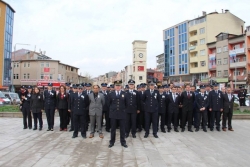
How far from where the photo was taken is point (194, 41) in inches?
2180

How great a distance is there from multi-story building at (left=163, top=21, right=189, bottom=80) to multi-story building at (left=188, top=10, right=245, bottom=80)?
213cm

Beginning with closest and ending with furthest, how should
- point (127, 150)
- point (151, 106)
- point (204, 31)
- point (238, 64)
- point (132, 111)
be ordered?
point (127, 150) < point (151, 106) < point (132, 111) < point (238, 64) < point (204, 31)

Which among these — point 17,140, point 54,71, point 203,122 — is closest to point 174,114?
point 203,122

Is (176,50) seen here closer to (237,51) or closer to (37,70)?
(237,51)

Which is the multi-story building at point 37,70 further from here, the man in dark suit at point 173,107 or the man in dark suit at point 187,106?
the man in dark suit at point 187,106

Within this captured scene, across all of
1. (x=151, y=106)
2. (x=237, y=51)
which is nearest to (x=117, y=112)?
(x=151, y=106)

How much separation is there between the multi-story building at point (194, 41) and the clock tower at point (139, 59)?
44.3 feet

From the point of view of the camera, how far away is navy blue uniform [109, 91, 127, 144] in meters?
7.16

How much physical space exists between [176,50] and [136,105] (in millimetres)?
54718

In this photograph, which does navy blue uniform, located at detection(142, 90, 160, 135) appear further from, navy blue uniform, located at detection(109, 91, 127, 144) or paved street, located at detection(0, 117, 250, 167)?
navy blue uniform, located at detection(109, 91, 127, 144)

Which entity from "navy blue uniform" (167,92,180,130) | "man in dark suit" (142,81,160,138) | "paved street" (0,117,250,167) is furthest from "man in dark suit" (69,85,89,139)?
"navy blue uniform" (167,92,180,130)

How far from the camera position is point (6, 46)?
4559cm

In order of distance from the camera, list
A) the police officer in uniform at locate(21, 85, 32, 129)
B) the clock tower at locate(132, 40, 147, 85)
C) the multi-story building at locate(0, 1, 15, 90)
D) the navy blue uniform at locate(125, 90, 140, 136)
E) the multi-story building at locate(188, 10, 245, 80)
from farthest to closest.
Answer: the multi-story building at locate(188, 10, 245, 80) → the clock tower at locate(132, 40, 147, 85) → the multi-story building at locate(0, 1, 15, 90) → the police officer in uniform at locate(21, 85, 32, 129) → the navy blue uniform at locate(125, 90, 140, 136)

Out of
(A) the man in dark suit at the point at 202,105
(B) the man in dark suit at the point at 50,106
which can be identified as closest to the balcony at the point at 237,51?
(A) the man in dark suit at the point at 202,105
